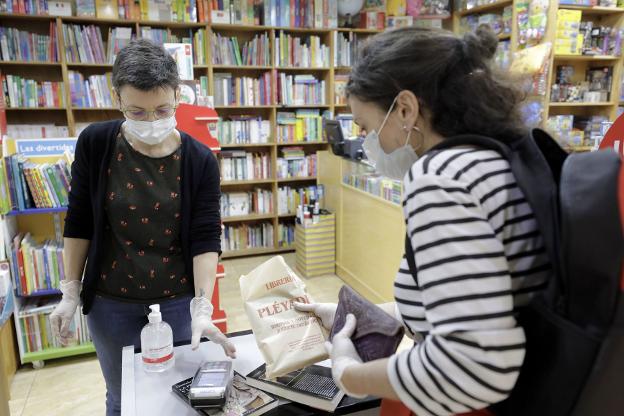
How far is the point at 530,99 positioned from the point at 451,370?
0.52m

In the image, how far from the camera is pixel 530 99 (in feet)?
2.85

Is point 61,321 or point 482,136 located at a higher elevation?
point 482,136

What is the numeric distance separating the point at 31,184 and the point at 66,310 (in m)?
1.36

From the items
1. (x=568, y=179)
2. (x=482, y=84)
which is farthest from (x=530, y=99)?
(x=568, y=179)

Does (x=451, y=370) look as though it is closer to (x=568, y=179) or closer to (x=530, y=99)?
(x=568, y=179)

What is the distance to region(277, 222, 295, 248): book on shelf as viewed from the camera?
504 cm

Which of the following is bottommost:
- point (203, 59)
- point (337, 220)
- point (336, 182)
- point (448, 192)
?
point (337, 220)

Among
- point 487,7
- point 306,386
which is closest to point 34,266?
point 306,386

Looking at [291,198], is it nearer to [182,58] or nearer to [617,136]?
[182,58]

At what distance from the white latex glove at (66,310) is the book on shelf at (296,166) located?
3437mm

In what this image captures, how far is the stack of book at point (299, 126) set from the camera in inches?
190

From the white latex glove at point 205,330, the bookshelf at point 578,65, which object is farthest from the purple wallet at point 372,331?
the bookshelf at point 578,65

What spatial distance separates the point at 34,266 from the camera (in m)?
2.64

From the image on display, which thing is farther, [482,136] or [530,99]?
[530,99]
